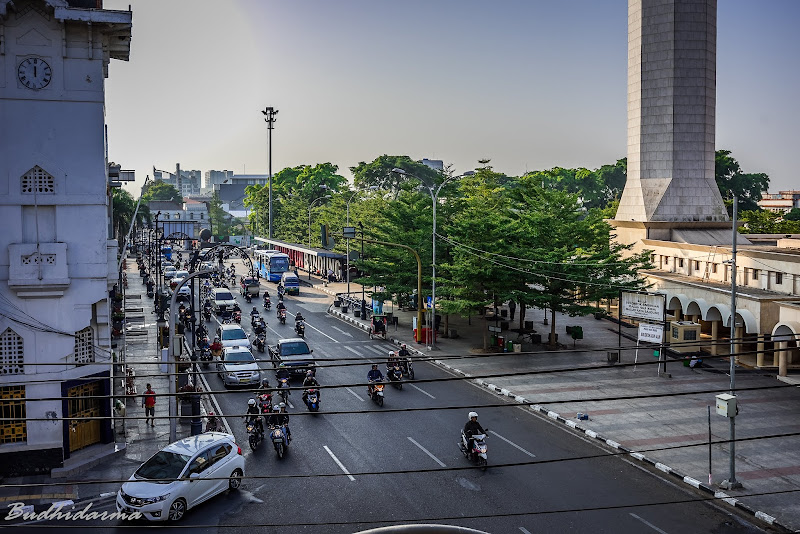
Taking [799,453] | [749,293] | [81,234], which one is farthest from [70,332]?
[749,293]

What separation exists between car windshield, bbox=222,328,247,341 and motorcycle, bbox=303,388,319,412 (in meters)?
11.1

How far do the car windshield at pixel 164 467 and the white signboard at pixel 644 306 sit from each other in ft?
79.4

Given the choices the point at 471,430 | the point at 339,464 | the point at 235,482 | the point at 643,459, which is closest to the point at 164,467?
the point at 235,482

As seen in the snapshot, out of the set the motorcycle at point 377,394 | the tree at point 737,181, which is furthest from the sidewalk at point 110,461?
the tree at point 737,181

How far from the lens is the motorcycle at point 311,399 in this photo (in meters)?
26.8

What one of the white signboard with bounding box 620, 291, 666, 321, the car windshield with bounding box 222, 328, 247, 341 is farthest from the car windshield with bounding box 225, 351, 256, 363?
the white signboard with bounding box 620, 291, 666, 321

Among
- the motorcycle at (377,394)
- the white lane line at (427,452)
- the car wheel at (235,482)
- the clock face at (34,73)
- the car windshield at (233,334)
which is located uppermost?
the clock face at (34,73)

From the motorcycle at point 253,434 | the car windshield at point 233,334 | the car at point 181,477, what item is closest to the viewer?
the car at point 181,477

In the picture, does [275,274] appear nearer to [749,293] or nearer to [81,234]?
[749,293]

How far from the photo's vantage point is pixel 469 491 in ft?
63.9

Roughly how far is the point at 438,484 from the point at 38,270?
488 inches

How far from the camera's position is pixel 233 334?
124 feet

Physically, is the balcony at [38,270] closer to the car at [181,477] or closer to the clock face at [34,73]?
the clock face at [34,73]

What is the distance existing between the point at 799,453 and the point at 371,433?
12.7m
